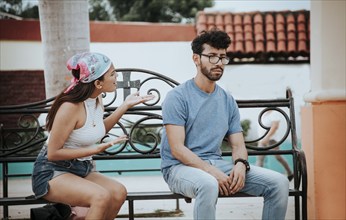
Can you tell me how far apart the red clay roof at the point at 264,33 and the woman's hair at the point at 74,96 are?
8.84 meters

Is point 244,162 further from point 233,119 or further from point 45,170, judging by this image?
point 45,170

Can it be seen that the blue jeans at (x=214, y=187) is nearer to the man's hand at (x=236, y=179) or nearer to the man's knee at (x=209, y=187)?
the man's knee at (x=209, y=187)

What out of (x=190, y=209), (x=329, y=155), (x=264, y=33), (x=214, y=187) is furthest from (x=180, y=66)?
(x=214, y=187)

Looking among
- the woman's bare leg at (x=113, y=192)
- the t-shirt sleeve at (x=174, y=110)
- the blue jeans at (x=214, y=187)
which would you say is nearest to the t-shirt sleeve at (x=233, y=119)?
the blue jeans at (x=214, y=187)

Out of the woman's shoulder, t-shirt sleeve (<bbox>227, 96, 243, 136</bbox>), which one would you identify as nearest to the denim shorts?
the woman's shoulder

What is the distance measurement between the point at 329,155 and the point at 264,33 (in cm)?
882

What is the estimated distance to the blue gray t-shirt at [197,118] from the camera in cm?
386

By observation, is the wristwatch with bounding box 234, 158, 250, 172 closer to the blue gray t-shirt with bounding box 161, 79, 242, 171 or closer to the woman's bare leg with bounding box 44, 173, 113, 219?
the blue gray t-shirt with bounding box 161, 79, 242, 171

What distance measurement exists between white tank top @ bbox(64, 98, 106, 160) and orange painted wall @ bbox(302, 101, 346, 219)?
6.17 ft

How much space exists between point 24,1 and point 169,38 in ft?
40.8

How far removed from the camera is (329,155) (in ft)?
14.9

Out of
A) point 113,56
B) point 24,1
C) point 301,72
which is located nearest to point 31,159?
point 113,56

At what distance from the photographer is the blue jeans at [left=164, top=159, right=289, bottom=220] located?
343 centimetres

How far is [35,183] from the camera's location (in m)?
3.65
